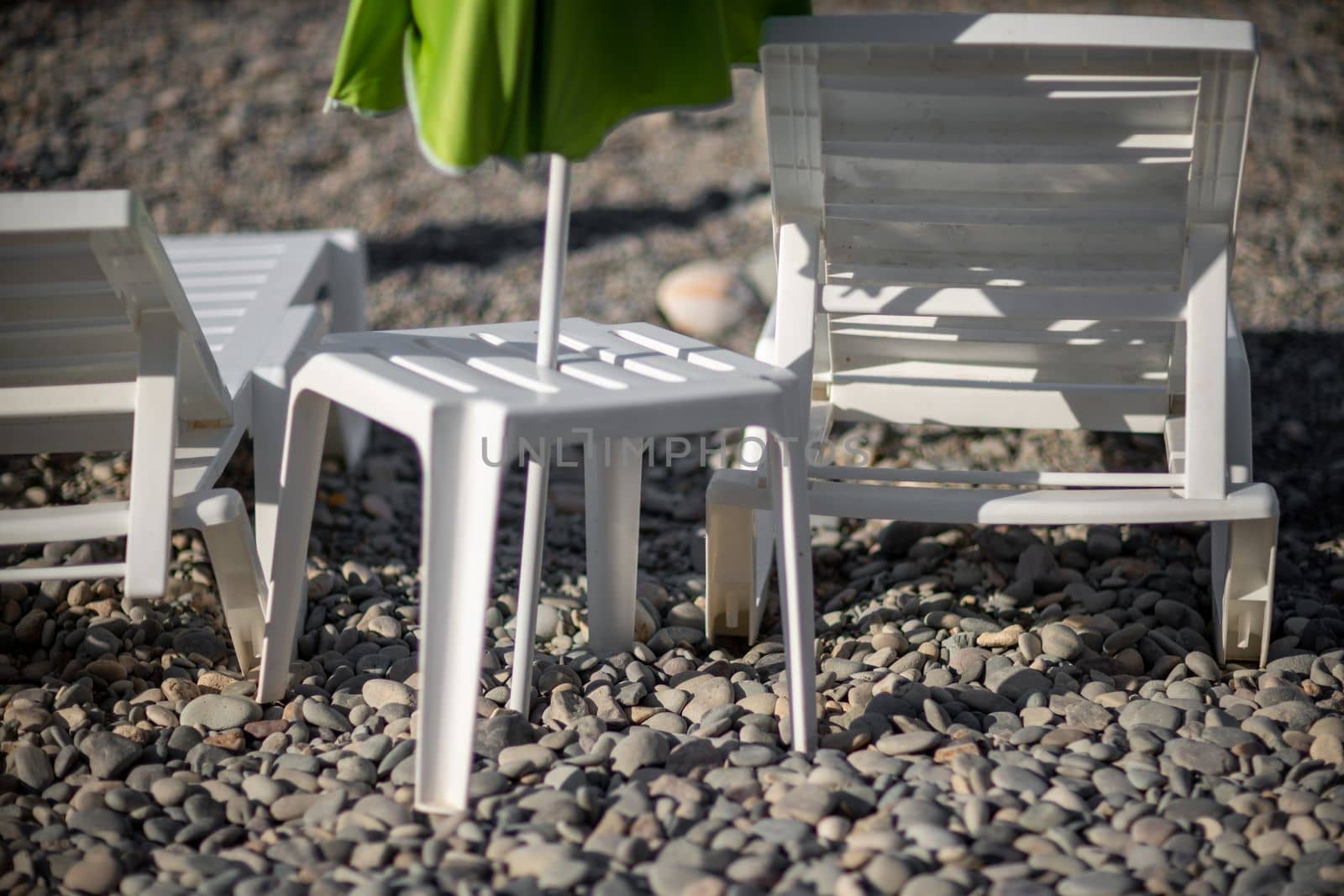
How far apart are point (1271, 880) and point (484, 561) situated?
3.56 ft

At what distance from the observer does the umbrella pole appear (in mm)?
1877

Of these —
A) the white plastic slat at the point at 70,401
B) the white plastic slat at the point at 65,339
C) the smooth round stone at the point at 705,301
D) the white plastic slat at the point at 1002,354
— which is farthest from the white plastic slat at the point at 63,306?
the smooth round stone at the point at 705,301

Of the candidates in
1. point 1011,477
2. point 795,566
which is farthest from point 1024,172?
point 795,566

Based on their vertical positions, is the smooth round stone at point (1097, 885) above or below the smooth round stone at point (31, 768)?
above

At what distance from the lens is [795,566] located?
1919 mm

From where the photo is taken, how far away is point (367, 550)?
2975 mm

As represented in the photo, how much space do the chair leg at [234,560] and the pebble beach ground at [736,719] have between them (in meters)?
0.08

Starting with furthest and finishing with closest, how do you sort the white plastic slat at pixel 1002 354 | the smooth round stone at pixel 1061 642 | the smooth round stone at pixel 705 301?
the smooth round stone at pixel 705 301
the white plastic slat at pixel 1002 354
the smooth round stone at pixel 1061 642

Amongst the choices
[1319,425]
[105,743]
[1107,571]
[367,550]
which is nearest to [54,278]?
[105,743]

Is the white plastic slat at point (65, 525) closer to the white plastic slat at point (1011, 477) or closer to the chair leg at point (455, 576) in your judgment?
the chair leg at point (455, 576)

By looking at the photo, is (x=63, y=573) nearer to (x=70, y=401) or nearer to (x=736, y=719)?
(x=70, y=401)

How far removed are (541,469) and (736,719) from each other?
20.2 inches

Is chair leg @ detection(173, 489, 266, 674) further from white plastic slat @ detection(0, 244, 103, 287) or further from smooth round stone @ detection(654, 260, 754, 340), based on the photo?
smooth round stone @ detection(654, 260, 754, 340)

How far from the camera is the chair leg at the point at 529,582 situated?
6.57 ft
